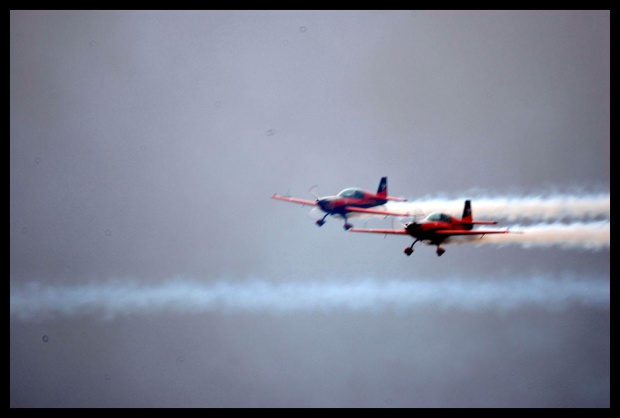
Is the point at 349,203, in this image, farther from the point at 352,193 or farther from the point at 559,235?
the point at 559,235

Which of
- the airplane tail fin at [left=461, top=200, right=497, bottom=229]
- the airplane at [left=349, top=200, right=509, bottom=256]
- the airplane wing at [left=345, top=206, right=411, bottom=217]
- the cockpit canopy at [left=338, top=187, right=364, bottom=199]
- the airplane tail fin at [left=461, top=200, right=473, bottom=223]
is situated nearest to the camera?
the airplane at [left=349, top=200, right=509, bottom=256]

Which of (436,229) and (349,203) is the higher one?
(349,203)

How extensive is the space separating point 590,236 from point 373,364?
2805 centimetres

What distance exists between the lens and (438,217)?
2080 centimetres

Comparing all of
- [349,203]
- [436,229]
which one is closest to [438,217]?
[436,229]

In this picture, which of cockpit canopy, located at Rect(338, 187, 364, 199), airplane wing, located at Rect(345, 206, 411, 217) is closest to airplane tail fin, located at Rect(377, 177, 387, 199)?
cockpit canopy, located at Rect(338, 187, 364, 199)

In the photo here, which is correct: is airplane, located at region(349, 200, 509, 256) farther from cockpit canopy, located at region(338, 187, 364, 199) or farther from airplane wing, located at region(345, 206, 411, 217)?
cockpit canopy, located at region(338, 187, 364, 199)

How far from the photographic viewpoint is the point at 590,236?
75.8 ft

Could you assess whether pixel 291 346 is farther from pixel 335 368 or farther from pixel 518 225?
pixel 518 225

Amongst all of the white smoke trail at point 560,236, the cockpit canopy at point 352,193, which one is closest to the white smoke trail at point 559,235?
the white smoke trail at point 560,236

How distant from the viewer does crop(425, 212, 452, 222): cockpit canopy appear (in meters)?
20.7

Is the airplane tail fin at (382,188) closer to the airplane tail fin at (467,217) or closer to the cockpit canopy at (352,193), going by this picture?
the cockpit canopy at (352,193)

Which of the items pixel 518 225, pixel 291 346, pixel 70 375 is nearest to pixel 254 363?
pixel 291 346

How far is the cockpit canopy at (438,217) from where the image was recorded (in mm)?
20703
